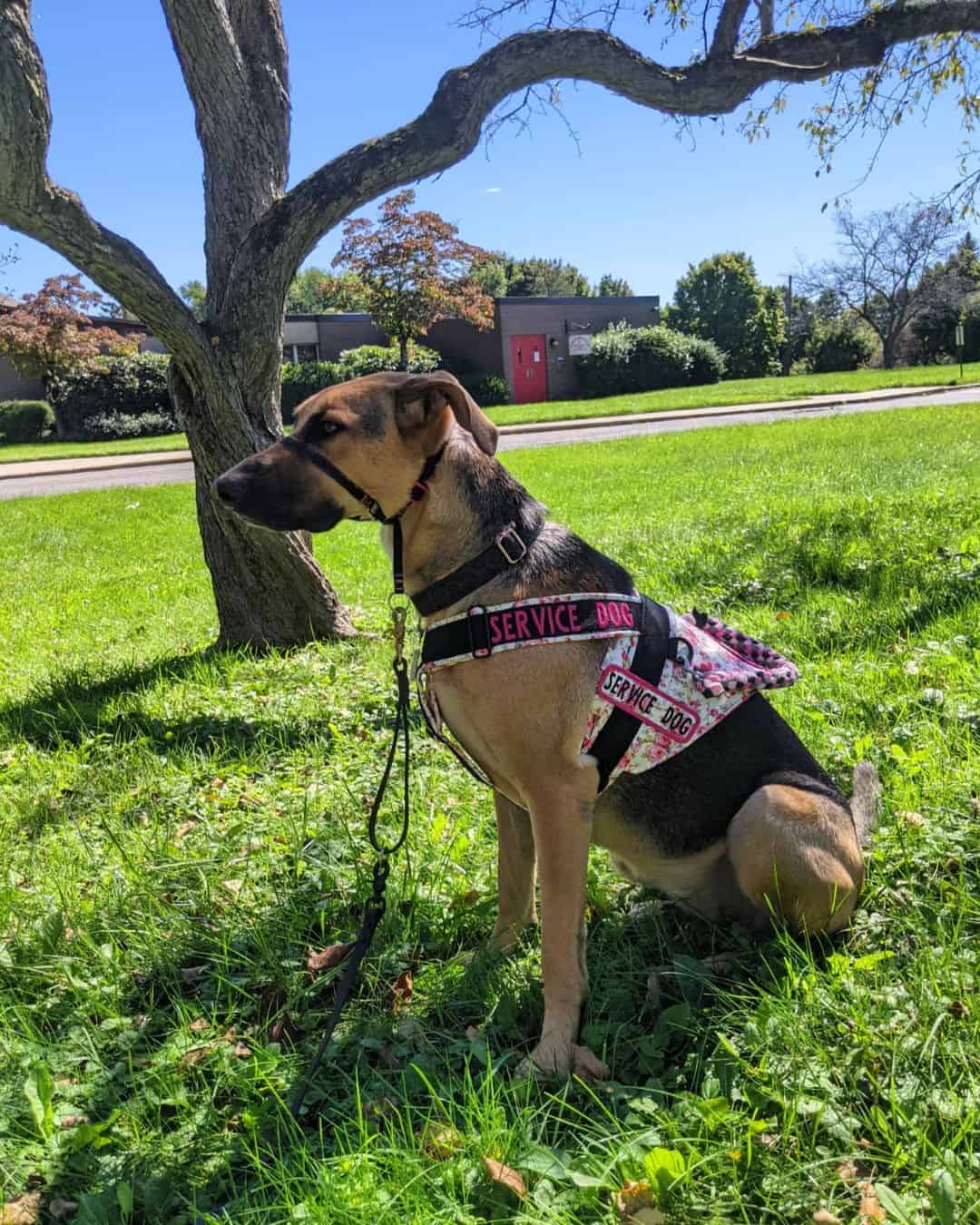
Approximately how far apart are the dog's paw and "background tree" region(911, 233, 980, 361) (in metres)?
55.3

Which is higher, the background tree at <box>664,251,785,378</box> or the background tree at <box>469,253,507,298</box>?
the background tree at <box>469,253,507,298</box>

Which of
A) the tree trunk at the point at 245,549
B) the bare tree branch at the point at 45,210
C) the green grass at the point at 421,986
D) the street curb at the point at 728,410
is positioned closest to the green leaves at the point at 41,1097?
the green grass at the point at 421,986

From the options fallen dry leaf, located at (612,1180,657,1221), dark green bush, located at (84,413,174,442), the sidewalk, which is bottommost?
fallen dry leaf, located at (612,1180,657,1221)

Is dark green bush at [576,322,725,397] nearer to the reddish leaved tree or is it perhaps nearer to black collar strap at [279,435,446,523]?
the reddish leaved tree

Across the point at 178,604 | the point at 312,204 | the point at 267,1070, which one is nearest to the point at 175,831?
the point at 267,1070

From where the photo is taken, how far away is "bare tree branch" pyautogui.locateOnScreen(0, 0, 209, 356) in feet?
13.2

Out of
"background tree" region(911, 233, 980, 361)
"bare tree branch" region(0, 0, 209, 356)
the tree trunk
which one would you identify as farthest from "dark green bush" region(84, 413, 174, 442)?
"background tree" region(911, 233, 980, 361)

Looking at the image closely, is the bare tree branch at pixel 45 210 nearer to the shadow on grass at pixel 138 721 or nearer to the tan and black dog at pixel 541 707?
the shadow on grass at pixel 138 721

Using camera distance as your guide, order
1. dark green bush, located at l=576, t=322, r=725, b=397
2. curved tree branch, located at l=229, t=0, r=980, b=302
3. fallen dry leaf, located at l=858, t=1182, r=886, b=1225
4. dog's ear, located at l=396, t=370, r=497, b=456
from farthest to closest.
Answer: dark green bush, located at l=576, t=322, r=725, b=397, curved tree branch, located at l=229, t=0, r=980, b=302, dog's ear, located at l=396, t=370, r=497, b=456, fallen dry leaf, located at l=858, t=1182, r=886, b=1225

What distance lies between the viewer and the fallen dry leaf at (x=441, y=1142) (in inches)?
76.2

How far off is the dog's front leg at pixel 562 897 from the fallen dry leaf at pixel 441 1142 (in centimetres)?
42

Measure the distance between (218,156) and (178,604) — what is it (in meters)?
3.94

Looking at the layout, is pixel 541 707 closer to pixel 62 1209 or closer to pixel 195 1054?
pixel 195 1054

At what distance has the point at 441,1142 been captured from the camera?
6.35ft
